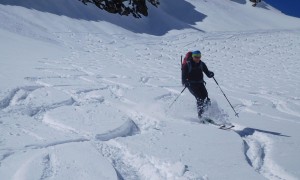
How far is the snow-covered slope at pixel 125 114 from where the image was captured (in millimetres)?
3947

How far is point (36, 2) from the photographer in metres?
20.7

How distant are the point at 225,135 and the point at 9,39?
1084cm

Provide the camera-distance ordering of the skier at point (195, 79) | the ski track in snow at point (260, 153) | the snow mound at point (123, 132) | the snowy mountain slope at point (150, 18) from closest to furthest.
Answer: the ski track in snow at point (260, 153) → the snow mound at point (123, 132) → the skier at point (195, 79) → the snowy mountain slope at point (150, 18)

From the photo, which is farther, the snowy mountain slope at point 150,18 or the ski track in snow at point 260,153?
the snowy mountain slope at point 150,18

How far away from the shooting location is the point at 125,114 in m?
6.02

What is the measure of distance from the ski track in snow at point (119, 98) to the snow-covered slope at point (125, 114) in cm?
2

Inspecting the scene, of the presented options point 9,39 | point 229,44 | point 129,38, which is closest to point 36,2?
point 129,38

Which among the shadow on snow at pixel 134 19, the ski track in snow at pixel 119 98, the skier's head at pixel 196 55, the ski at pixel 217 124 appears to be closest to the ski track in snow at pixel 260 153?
the ski track in snow at pixel 119 98

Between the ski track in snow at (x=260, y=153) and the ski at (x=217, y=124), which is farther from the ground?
the ski track in snow at (x=260, y=153)

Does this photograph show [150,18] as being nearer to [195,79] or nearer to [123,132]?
[195,79]

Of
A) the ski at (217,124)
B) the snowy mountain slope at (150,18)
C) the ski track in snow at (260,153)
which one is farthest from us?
the snowy mountain slope at (150,18)

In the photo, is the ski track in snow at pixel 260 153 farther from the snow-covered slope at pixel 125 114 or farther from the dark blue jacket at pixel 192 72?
the dark blue jacket at pixel 192 72

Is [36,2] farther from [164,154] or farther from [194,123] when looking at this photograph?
[164,154]

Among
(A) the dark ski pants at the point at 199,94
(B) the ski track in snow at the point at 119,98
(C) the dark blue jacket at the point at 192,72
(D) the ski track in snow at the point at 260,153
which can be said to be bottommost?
(B) the ski track in snow at the point at 119,98
